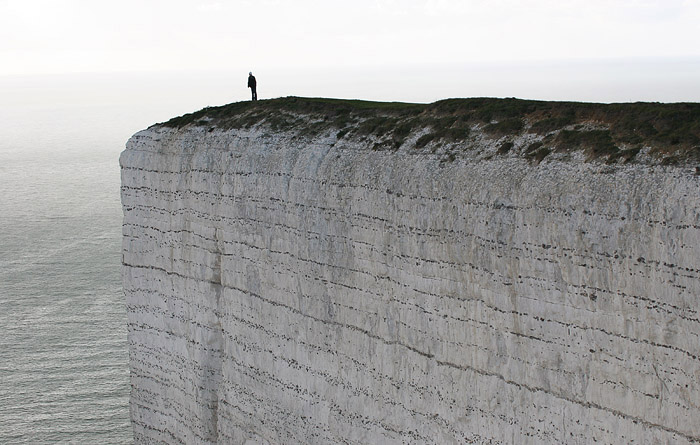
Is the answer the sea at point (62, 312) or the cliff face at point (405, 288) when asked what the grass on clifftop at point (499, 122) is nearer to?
the cliff face at point (405, 288)

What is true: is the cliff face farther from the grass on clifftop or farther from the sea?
the sea

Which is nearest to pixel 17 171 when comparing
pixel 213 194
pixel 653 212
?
pixel 213 194

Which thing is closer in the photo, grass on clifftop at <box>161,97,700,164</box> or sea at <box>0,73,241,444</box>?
grass on clifftop at <box>161,97,700,164</box>

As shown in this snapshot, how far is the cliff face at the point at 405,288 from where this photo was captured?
1445 centimetres

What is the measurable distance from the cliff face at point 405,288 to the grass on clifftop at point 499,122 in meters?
0.12

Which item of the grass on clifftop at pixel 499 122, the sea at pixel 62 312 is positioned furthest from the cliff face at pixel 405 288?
the sea at pixel 62 312

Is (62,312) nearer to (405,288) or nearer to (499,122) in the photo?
(405,288)

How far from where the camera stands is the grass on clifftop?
1555 centimetres

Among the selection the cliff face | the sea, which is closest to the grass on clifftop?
the cliff face

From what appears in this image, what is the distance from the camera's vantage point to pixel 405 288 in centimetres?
1814

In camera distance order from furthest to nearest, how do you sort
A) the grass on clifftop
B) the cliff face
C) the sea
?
the sea
the grass on clifftop
the cliff face

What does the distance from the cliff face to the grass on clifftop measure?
0.12m

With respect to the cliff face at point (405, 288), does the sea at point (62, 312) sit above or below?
below

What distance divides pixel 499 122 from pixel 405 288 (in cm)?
331
